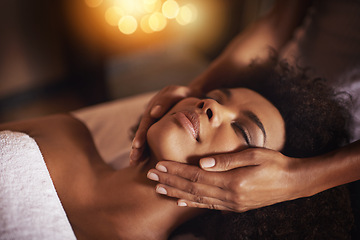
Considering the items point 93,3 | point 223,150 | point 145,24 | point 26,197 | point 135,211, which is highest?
point 93,3

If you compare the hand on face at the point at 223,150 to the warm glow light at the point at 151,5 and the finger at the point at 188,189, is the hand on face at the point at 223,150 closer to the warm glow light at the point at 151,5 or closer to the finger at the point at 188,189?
the finger at the point at 188,189

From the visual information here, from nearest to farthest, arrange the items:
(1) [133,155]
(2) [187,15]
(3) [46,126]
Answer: (1) [133,155] < (3) [46,126] < (2) [187,15]

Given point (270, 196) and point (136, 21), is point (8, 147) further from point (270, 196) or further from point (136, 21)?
point (136, 21)

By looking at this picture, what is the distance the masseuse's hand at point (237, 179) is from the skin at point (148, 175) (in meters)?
0.07

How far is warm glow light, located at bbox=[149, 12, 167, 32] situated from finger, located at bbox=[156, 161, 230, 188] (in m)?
2.25

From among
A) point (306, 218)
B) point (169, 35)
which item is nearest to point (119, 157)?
point (306, 218)

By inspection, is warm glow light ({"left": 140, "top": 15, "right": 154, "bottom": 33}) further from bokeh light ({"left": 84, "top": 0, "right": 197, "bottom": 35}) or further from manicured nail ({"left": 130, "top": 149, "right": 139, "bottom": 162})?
manicured nail ({"left": 130, "top": 149, "right": 139, "bottom": 162})

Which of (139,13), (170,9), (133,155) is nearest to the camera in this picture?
(133,155)

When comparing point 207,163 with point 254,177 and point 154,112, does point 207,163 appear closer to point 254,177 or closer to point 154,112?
point 254,177

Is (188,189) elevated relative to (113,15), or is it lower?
lower

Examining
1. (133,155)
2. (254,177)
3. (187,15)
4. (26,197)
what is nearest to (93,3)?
(187,15)

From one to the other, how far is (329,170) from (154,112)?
2.20 feet

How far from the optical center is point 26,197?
88cm

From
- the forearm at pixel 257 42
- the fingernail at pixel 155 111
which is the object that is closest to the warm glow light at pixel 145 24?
the forearm at pixel 257 42
